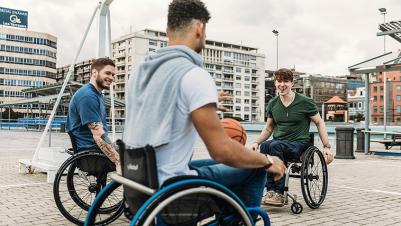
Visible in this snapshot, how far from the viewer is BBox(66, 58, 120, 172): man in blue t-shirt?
480 centimetres

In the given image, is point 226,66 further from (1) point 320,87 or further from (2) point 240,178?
(2) point 240,178

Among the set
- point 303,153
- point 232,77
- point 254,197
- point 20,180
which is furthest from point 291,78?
point 232,77

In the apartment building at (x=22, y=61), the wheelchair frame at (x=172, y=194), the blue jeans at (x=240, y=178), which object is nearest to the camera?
the wheelchair frame at (x=172, y=194)

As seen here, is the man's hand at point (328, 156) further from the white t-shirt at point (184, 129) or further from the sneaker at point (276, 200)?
the white t-shirt at point (184, 129)

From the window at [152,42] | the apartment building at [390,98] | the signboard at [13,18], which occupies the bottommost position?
the apartment building at [390,98]

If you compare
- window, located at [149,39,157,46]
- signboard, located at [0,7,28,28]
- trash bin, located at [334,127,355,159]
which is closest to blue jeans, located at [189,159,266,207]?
trash bin, located at [334,127,355,159]

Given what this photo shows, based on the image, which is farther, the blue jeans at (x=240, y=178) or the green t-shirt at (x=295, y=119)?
the green t-shirt at (x=295, y=119)

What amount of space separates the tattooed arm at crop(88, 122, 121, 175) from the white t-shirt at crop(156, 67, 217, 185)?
7.59 feet

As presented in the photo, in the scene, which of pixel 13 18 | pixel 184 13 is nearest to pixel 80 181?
pixel 184 13

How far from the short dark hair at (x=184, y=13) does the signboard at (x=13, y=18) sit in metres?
112

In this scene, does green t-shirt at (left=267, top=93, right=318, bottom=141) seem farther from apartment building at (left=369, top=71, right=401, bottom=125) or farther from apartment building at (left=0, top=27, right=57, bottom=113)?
apartment building at (left=369, top=71, right=401, bottom=125)

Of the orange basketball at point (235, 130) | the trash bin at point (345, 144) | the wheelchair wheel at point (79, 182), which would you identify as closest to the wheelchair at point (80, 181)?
the wheelchair wheel at point (79, 182)

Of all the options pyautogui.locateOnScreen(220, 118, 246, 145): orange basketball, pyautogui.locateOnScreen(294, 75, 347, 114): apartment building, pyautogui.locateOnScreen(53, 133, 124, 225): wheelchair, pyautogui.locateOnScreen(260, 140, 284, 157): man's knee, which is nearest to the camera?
pyautogui.locateOnScreen(220, 118, 246, 145): orange basketball

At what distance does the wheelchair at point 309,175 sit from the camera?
5517 millimetres
